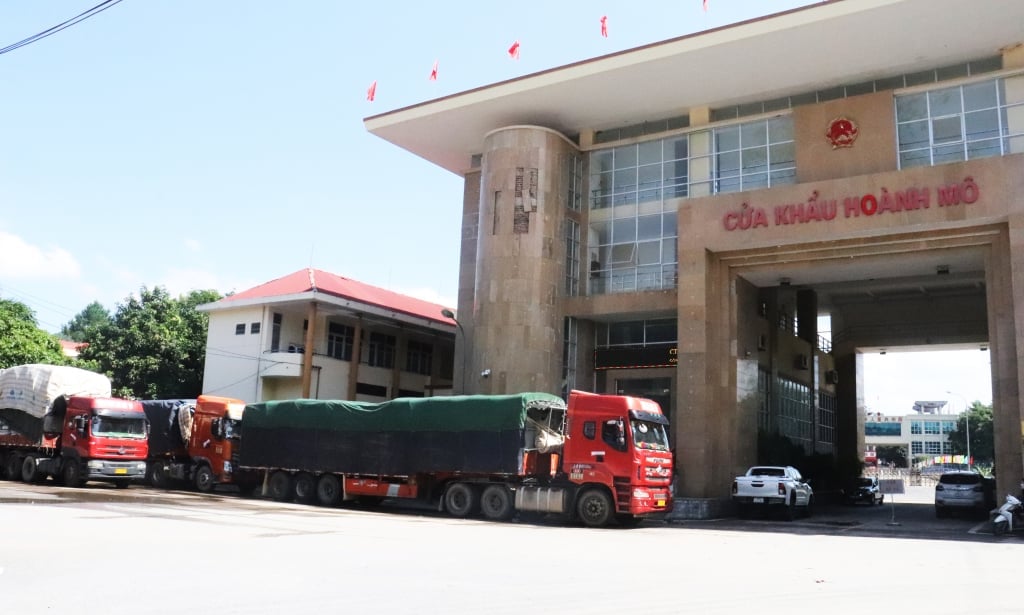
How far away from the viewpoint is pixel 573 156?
34219 millimetres

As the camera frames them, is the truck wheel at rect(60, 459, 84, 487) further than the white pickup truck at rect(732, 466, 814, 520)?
Yes

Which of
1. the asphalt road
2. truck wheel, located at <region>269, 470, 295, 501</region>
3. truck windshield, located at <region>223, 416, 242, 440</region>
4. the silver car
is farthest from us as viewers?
truck windshield, located at <region>223, 416, 242, 440</region>

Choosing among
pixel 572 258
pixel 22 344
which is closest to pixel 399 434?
pixel 572 258

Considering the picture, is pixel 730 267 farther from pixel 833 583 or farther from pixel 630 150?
pixel 833 583

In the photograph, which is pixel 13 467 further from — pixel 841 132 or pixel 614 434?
pixel 841 132

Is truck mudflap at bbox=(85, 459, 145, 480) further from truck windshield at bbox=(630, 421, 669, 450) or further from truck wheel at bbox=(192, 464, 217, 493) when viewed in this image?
truck windshield at bbox=(630, 421, 669, 450)

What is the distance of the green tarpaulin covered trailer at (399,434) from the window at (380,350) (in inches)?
680

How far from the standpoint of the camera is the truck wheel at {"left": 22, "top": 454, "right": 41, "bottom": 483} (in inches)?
1141

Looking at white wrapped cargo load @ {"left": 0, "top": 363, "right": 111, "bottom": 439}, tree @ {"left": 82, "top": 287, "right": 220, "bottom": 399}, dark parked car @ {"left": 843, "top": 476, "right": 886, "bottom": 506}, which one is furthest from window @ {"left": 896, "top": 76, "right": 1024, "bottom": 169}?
tree @ {"left": 82, "top": 287, "right": 220, "bottom": 399}

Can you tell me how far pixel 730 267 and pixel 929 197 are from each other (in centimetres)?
698

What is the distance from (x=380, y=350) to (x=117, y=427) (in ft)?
61.1

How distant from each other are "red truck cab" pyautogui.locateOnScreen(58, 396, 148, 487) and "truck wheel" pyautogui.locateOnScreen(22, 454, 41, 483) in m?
0.66

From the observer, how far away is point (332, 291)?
4016 centimetres

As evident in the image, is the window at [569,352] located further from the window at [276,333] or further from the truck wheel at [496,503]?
the window at [276,333]
